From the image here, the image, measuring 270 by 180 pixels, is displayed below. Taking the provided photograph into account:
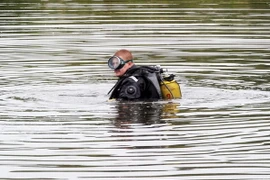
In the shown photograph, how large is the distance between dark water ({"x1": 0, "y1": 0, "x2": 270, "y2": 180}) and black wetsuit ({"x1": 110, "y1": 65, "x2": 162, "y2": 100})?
149 mm

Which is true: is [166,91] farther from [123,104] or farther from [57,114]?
[57,114]

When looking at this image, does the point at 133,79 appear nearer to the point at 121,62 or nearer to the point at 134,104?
the point at 121,62

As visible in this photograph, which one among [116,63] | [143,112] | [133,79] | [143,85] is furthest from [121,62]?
[143,112]

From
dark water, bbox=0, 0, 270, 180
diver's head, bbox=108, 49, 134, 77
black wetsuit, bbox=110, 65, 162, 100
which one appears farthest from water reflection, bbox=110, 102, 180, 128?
diver's head, bbox=108, 49, 134, 77

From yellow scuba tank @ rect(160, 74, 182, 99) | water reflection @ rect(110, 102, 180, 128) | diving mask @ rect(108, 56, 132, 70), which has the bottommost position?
water reflection @ rect(110, 102, 180, 128)

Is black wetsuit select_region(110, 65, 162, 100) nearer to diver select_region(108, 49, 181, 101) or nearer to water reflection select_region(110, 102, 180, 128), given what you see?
diver select_region(108, 49, 181, 101)

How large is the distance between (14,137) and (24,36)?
12599 mm

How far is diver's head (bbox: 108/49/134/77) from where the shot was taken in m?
15.0

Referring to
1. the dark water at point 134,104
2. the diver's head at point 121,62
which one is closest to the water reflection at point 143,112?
the dark water at point 134,104

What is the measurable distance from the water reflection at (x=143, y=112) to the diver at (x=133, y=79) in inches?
4.6

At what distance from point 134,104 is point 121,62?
609mm

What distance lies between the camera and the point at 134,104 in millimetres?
15266

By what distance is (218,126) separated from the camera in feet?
44.1

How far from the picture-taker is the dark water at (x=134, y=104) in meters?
11.3
